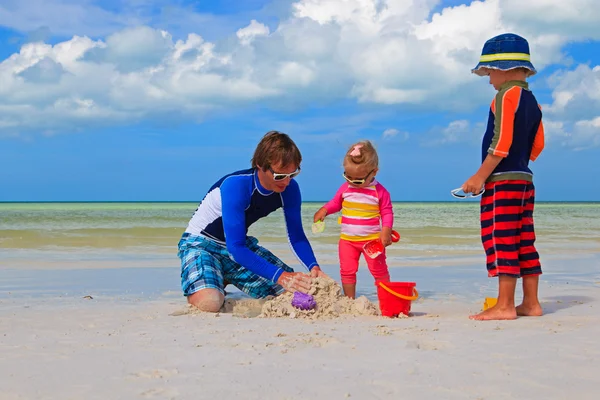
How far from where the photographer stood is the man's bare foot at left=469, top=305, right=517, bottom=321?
3904 mm

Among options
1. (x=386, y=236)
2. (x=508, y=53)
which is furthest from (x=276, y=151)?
(x=508, y=53)

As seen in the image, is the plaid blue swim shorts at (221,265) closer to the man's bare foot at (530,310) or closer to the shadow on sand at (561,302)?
the man's bare foot at (530,310)

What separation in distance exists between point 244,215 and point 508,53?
2.08 metres

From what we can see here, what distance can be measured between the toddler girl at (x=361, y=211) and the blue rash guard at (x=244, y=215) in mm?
373

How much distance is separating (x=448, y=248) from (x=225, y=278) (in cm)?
598

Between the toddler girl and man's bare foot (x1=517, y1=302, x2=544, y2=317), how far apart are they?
116 cm

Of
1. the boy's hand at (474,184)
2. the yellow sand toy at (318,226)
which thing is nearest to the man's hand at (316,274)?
the yellow sand toy at (318,226)

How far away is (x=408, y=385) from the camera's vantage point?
2461 millimetres

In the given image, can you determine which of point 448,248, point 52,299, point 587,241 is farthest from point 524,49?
point 587,241

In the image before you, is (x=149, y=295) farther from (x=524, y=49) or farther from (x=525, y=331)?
(x=524, y=49)

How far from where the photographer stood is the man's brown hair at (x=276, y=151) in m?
4.23

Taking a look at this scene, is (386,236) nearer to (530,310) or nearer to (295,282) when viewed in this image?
(295,282)

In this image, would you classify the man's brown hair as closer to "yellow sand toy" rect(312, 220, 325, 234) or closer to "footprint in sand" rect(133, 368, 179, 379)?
"yellow sand toy" rect(312, 220, 325, 234)

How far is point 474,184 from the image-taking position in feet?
12.9
